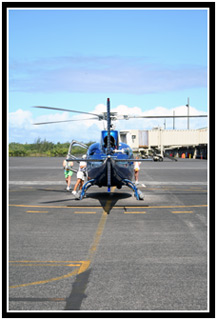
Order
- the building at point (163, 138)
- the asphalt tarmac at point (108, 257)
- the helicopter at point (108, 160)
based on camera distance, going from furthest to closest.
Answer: the building at point (163, 138) < the helicopter at point (108, 160) < the asphalt tarmac at point (108, 257)

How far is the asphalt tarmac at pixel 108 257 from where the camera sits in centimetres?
739

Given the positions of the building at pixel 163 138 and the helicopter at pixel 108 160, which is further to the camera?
the building at pixel 163 138

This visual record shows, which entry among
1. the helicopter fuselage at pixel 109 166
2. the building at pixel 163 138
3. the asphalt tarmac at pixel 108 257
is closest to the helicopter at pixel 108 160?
the helicopter fuselage at pixel 109 166

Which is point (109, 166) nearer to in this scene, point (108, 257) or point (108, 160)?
point (108, 160)

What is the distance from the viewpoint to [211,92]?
644cm

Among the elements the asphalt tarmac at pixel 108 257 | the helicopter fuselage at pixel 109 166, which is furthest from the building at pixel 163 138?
the asphalt tarmac at pixel 108 257

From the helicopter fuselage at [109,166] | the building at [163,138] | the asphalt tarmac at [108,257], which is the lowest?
the asphalt tarmac at [108,257]

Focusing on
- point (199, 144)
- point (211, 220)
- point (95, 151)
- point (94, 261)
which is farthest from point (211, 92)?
point (199, 144)

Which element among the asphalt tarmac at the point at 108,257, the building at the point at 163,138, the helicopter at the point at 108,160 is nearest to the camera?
the asphalt tarmac at the point at 108,257

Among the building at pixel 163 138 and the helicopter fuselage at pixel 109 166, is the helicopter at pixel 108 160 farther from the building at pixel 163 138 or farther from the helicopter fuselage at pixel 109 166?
the building at pixel 163 138

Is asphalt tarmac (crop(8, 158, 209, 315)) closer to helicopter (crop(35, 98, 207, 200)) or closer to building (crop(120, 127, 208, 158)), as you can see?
helicopter (crop(35, 98, 207, 200))

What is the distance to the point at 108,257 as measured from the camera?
33.6 ft

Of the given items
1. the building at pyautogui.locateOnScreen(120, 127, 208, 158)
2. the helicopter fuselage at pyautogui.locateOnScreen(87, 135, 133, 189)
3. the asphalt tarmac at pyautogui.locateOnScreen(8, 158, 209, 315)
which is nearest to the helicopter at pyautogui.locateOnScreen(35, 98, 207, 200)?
the helicopter fuselage at pyautogui.locateOnScreen(87, 135, 133, 189)

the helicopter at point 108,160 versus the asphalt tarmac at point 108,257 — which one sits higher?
the helicopter at point 108,160
